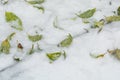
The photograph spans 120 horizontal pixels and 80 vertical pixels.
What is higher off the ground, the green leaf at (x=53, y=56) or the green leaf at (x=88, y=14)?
the green leaf at (x=88, y=14)

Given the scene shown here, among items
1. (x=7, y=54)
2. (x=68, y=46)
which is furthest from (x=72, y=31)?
(x=7, y=54)

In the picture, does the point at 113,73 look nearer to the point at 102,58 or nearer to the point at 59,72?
the point at 102,58

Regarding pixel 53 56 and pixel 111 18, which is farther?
pixel 111 18

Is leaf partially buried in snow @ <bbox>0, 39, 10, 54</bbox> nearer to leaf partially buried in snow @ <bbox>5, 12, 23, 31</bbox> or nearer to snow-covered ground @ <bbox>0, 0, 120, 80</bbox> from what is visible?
snow-covered ground @ <bbox>0, 0, 120, 80</bbox>

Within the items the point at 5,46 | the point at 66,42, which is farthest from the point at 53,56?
the point at 5,46

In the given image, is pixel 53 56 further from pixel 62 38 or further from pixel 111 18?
pixel 111 18

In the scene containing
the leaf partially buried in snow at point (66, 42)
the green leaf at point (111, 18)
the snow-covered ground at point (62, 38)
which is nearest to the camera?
the snow-covered ground at point (62, 38)

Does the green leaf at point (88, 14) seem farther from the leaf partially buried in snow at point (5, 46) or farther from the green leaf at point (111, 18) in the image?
the leaf partially buried in snow at point (5, 46)

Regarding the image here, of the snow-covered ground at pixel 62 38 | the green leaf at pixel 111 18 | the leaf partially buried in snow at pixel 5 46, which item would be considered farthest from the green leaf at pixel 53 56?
the green leaf at pixel 111 18
